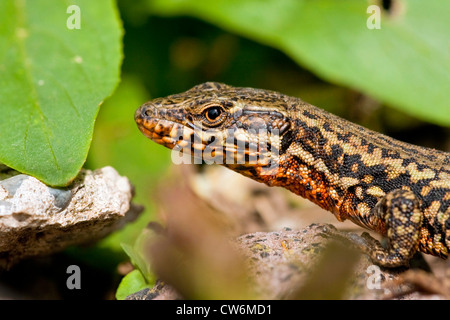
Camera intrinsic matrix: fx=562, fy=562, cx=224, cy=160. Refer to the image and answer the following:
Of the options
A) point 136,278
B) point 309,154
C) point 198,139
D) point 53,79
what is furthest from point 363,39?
point 136,278

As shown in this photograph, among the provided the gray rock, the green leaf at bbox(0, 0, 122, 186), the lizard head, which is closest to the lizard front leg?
the lizard head

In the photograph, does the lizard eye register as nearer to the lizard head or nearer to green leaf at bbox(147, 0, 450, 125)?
the lizard head

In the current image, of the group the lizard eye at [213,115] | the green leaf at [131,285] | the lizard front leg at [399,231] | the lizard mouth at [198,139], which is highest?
the lizard eye at [213,115]

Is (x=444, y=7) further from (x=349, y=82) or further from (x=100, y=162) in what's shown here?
(x=100, y=162)

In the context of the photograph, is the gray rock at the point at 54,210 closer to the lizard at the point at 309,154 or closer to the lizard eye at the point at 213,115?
the lizard at the point at 309,154

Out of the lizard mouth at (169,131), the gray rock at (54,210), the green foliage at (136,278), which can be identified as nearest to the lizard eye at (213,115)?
the lizard mouth at (169,131)

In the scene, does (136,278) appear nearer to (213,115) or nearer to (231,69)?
(213,115)
